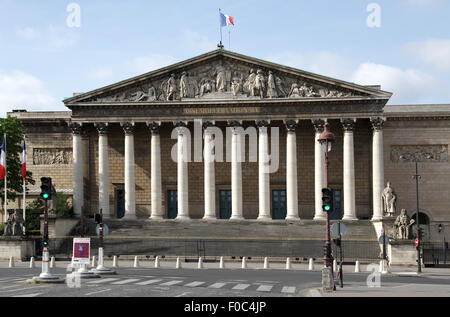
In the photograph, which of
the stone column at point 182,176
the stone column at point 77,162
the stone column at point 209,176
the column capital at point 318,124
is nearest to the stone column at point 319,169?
the column capital at point 318,124

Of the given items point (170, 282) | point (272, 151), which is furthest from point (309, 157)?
point (170, 282)

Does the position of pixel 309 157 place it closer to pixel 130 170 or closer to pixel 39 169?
pixel 130 170

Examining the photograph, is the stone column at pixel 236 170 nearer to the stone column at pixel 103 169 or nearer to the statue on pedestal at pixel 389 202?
the stone column at pixel 103 169

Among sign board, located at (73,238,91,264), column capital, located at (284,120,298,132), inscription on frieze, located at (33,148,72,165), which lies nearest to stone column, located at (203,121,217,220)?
column capital, located at (284,120,298,132)

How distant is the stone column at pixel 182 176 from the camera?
65562 mm

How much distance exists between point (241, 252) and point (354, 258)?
8.66 m

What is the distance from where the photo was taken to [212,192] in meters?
65.8

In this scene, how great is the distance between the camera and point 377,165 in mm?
64062

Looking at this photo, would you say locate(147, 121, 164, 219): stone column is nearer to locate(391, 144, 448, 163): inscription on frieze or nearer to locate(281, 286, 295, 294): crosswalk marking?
locate(391, 144, 448, 163): inscription on frieze

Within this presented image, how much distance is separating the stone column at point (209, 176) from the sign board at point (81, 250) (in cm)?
3072

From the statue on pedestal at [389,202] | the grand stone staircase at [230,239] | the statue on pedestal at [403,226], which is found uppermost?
the statue on pedestal at [389,202]

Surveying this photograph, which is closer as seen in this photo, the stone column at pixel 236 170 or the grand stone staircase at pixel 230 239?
the grand stone staircase at pixel 230 239

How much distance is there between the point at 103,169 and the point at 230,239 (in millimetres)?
15835
